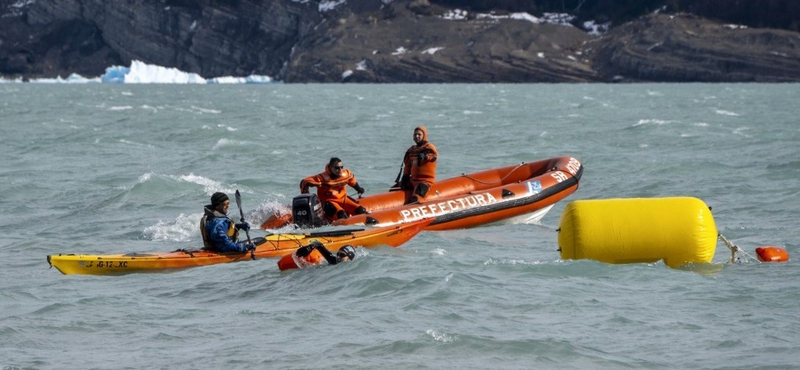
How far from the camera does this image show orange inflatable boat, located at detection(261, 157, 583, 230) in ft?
52.2

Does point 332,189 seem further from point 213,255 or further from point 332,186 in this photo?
point 213,255

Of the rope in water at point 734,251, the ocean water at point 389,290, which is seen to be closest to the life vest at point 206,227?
the ocean water at point 389,290

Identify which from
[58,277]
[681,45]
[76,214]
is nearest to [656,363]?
[58,277]

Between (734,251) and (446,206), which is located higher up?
(446,206)

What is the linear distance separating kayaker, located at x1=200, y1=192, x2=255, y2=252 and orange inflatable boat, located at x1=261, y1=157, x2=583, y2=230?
260cm

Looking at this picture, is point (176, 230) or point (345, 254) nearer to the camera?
point (345, 254)

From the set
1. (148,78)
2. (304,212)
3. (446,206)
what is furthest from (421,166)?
(148,78)

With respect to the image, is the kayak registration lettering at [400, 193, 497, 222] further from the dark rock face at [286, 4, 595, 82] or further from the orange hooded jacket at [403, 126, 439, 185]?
the dark rock face at [286, 4, 595, 82]

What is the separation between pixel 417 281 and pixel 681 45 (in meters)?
109

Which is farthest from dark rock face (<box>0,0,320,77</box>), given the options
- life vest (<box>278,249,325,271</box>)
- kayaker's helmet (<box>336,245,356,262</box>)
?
life vest (<box>278,249,325,271</box>)

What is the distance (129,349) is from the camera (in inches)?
371

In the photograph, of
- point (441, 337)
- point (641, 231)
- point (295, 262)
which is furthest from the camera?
point (295, 262)

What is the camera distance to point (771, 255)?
498 inches

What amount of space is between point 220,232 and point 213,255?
27 cm
